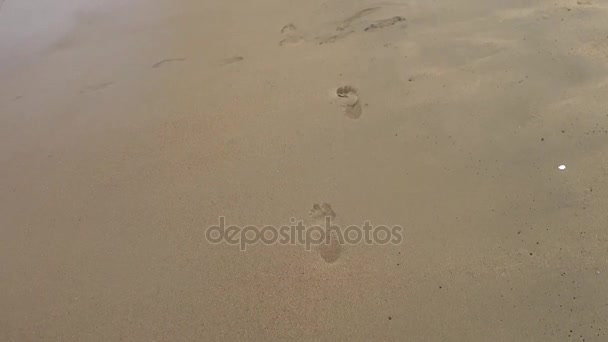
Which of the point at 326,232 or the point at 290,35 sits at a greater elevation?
the point at 290,35

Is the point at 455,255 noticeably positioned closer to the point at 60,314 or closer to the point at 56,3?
the point at 60,314

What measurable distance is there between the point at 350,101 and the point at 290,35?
49 centimetres

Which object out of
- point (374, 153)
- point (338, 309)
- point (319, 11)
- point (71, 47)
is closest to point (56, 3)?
point (71, 47)

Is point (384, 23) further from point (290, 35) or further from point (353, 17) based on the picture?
point (290, 35)

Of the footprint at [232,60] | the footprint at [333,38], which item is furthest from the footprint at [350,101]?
the footprint at [232,60]

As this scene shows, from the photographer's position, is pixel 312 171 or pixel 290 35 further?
pixel 290 35

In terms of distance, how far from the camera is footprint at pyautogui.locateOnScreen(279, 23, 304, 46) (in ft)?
7.21

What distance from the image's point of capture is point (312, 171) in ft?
5.64

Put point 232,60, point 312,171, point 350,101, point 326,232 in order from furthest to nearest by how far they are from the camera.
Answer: point 232,60 → point 350,101 → point 312,171 → point 326,232

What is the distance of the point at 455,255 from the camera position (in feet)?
4.84

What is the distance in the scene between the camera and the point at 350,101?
1.91 m

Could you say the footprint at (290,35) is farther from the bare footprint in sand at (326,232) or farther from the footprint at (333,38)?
the bare footprint in sand at (326,232)

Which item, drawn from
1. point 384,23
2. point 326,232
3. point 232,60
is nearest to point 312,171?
point 326,232

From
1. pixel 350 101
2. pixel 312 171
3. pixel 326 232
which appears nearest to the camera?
pixel 326 232
